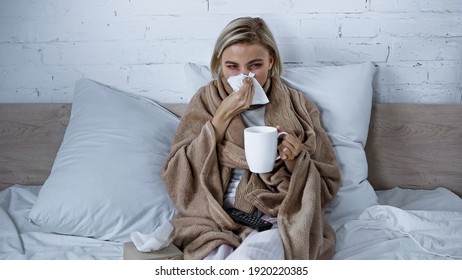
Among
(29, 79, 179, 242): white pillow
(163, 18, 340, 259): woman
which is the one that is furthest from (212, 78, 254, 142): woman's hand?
(29, 79, 179, 242): white pillow

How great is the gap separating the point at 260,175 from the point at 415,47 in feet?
2.14

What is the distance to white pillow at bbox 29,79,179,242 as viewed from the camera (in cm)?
140

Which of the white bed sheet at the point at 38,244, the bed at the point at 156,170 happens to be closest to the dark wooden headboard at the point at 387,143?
the bed at the point at 156,170

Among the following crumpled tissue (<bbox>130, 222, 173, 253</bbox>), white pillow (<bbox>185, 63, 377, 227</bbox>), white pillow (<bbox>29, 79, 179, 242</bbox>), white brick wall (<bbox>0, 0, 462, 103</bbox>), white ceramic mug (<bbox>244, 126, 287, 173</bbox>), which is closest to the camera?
crumpled tissue (<bbox>130, 222, 173, 253</bbox>)

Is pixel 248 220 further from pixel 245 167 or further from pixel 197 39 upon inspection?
pixel 197 39

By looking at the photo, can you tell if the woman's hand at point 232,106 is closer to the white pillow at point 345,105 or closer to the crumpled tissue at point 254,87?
the crumpled tissue at point 254,87

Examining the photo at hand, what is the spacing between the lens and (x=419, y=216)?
4.62ft

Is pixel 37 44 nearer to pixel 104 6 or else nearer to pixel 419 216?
pixel 104 6

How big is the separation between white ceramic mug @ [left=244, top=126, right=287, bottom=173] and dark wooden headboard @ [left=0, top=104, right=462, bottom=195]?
20.4 inches

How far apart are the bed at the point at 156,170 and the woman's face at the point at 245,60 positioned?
0.20 metres

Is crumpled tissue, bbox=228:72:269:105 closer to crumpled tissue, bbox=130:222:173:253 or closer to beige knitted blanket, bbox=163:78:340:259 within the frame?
beige knitted blanket, bbox=163:78:340:259

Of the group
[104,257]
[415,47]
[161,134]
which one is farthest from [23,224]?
[415,47]

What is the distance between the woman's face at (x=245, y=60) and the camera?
1.39 meters

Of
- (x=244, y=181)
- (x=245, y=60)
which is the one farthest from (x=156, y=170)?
(x=245, y=60)
